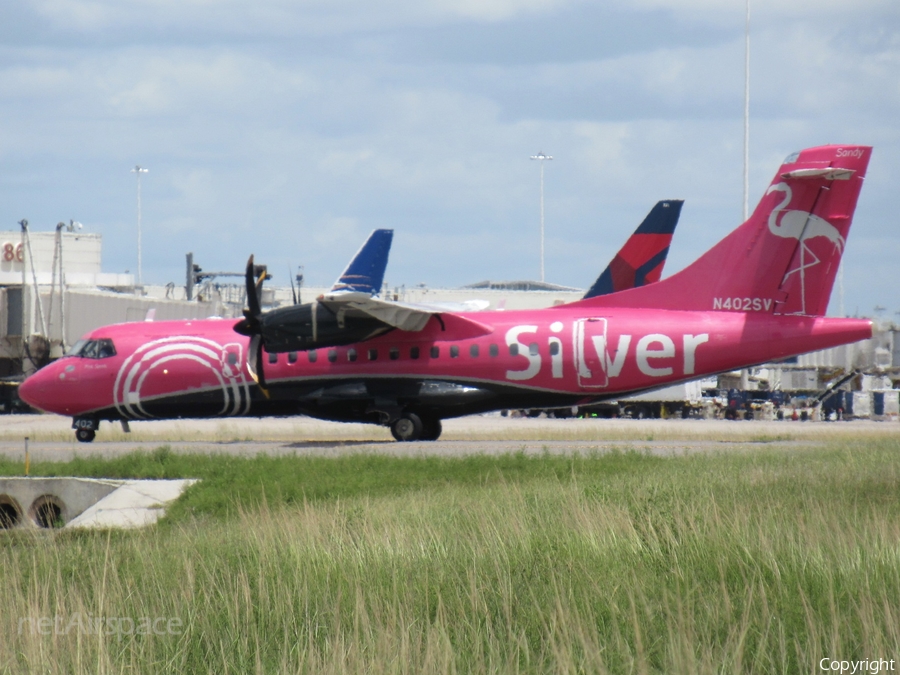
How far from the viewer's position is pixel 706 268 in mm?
26531

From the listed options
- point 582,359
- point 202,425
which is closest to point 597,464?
point 582,359

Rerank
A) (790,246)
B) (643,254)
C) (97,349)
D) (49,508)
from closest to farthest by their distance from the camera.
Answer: (49,508)
(790,246)
(97,349)
(643,254)

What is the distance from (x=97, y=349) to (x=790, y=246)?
19638mm

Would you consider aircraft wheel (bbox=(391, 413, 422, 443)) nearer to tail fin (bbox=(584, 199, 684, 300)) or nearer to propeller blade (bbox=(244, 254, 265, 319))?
propeller blade (bbox=(244, 254, 265, 319))

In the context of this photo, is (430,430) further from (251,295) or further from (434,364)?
(251,295)

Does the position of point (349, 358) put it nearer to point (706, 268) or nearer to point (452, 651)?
point (706, 268)

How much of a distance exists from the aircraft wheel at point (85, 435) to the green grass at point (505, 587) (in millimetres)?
16990

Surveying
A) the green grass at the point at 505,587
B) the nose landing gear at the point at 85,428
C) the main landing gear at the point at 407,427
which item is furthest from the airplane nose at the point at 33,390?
the green grass at the point at 505,587

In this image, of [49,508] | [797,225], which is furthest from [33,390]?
[797,225]

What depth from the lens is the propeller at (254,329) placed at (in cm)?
2586

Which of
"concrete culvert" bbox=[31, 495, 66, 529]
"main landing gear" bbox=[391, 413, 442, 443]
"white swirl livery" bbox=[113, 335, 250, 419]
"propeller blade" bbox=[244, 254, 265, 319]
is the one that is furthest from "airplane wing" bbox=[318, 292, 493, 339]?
"concrete culvert" bbox=[31, 495, 66, 529]

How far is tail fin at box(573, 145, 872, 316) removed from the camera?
24.9m

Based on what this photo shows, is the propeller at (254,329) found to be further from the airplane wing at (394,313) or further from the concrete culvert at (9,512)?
the concrete culvert at (9,512)

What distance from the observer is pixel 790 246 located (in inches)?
1008
